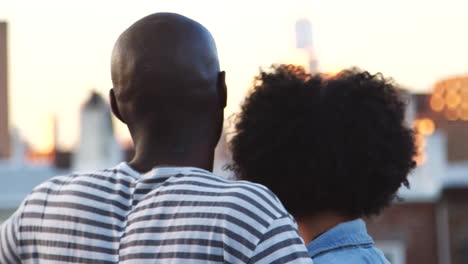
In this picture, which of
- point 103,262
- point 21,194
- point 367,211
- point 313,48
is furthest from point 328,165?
point 313,48

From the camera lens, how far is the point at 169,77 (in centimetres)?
164

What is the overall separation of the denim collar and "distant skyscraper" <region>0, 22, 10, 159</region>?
1770 centimetres

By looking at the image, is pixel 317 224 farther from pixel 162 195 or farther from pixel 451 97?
pixel 451 97

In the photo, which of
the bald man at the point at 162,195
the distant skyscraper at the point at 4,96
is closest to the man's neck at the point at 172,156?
the bald man at the point at 162,195

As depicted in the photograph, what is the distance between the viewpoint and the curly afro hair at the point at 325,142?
204cm

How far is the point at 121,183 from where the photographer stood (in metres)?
1.64

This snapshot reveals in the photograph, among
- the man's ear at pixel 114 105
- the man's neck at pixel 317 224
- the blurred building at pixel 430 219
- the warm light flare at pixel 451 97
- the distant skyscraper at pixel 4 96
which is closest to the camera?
the man's ear at pixel 114 105

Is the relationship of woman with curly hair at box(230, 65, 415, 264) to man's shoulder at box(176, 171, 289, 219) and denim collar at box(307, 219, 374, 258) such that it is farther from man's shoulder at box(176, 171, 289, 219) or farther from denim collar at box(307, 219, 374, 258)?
man's shoulder at box(176, 171, 289, 219)

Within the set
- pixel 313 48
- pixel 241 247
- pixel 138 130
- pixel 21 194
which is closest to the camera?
pixel 241 247

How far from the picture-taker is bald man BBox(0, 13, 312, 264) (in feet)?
4.89

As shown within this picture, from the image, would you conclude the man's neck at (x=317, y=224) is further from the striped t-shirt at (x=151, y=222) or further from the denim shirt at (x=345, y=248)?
the striped t-shirt at (x=151, y=222)

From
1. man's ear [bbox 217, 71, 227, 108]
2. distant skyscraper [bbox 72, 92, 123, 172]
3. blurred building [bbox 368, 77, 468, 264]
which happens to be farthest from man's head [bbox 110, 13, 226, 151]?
distant skyscraper [bbox 72, 92, 123, 172]

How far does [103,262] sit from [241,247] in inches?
10.4

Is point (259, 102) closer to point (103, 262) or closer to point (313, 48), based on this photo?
point (103, 262)
